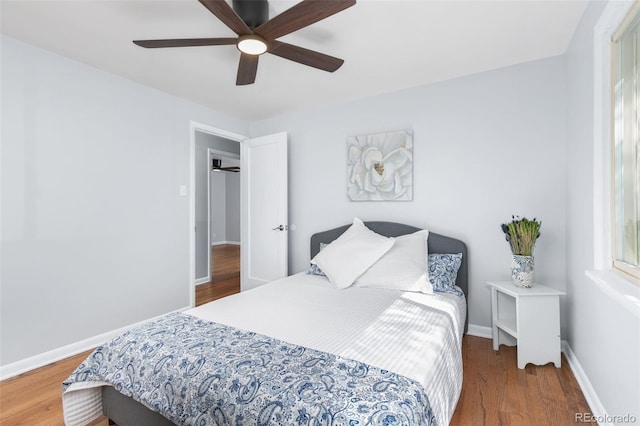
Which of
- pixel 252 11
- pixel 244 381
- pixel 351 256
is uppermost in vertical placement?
pixel 252 11

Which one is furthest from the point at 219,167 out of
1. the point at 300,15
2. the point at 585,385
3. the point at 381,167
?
the point at 585,385

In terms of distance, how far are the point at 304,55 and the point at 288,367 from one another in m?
1.79

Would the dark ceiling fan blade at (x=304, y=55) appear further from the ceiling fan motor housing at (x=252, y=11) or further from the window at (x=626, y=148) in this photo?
the window at (x=626, y=148)

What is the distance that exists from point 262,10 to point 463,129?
2021 mm

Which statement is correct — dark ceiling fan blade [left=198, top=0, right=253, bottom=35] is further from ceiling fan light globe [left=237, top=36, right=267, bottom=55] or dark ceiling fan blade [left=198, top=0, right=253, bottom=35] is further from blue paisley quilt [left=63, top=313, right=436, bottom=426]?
blue paisley quilt [left=63, top=313, right=436, bottom=426]

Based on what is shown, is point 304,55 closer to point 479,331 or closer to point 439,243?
point 439,243

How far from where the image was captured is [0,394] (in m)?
1.94

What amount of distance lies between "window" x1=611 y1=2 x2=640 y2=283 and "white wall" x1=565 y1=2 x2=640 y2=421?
151 mm

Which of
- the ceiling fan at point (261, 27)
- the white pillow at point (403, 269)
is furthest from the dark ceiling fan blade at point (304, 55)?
the white pillow at point (403, 269)

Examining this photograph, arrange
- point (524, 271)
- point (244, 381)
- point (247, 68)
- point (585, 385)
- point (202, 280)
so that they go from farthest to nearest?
point (202, 280) < point (524, 271) < point (247, 68) < point (585, 385) < point (244, 381)

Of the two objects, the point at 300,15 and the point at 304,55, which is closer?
the point at 300,15

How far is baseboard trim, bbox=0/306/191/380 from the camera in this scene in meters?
2.15

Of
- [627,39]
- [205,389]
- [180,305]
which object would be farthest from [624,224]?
[180,305]

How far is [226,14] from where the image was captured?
1467 mm
